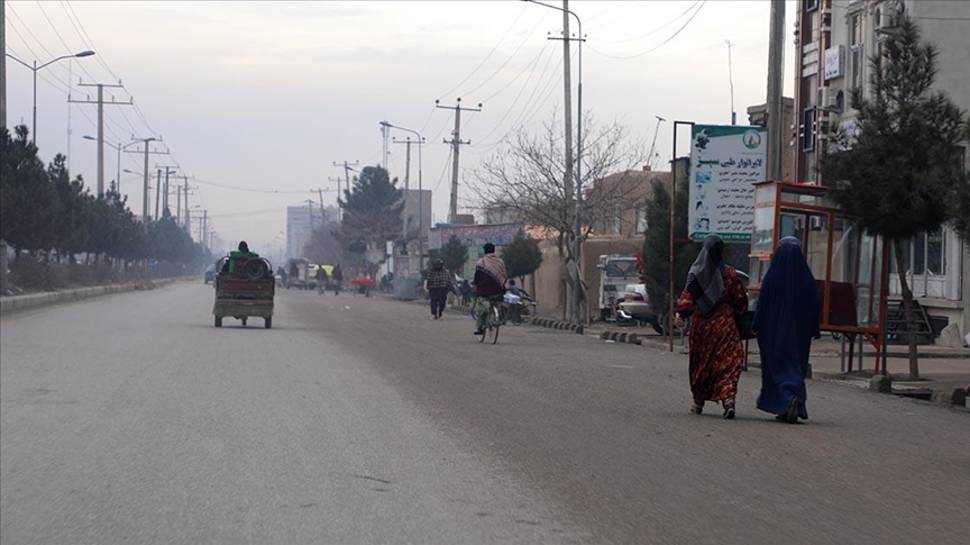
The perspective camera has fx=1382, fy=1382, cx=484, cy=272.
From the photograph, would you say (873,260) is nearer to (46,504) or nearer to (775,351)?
(775,351)

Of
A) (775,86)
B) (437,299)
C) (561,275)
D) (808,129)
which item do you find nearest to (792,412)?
(775,86)

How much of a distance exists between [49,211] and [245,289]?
26.6 m

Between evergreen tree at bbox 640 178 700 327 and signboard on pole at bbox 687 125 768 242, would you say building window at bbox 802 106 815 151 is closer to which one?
evergreen tree at bbox 640 178 700 327

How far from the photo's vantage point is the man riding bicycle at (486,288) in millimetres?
25469

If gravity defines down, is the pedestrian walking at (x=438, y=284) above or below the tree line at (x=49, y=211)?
below

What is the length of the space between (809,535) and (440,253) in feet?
166

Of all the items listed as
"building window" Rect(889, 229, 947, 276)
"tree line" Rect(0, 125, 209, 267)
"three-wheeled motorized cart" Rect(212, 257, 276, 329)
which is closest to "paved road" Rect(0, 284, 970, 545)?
"three-wheeled motorized cart" Rect(212, 257, 276, 329)

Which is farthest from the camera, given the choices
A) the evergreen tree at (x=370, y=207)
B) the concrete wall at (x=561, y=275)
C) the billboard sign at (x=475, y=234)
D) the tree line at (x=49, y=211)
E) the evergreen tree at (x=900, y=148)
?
the evergreen tree at (x=370, y=207)

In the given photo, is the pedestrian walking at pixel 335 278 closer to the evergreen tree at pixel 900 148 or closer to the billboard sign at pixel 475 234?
the billboard sign at pixel 475 234

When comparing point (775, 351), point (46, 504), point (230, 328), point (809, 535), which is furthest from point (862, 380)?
point (230, 328)

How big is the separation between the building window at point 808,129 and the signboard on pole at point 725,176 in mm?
11241

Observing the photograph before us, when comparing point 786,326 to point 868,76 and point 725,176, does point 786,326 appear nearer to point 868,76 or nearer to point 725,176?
point 725,176

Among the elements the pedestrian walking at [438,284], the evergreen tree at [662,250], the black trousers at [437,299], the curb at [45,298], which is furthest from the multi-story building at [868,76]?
the curb at [45,298]

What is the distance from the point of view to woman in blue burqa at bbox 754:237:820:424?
12.2m
